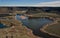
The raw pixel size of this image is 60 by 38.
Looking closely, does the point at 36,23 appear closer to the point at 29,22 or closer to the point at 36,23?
the point at 36,23

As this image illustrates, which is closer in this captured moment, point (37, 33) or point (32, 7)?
point (37, 33)

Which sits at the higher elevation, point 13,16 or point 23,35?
point 13,16

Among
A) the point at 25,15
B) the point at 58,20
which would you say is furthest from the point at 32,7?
the point at 58,20

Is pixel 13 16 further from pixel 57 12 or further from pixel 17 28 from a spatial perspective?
pixel 57 12

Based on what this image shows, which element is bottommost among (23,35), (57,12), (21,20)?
(23,35)

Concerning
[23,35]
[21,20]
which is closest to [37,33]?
[23,35]

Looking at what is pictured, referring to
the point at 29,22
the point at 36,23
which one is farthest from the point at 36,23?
→ the point at 29,22

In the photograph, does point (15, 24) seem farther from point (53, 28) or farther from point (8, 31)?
point (53, 28)
